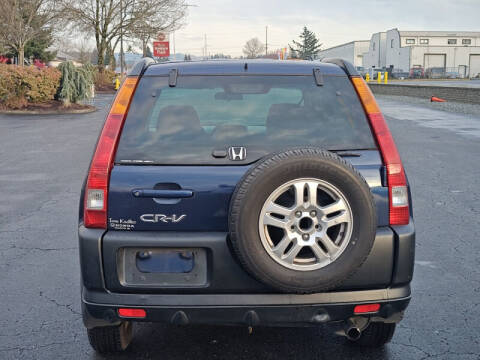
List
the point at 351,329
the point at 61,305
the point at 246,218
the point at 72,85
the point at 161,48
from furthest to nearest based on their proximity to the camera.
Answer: the point at 161,48, the point at 72,85, the point at 61,305, the point at 351,329, the point at 246,218

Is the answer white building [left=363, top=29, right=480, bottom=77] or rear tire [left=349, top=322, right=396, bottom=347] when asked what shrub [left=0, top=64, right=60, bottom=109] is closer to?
rear tire [left=349, top=322, right=396, bottom=347]

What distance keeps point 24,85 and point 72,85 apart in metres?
1.90

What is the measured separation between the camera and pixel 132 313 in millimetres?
2914

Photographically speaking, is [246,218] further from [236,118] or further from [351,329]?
[351,329]

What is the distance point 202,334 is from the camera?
12.3 feet

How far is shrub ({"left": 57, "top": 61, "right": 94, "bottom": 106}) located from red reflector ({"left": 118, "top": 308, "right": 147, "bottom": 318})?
857 inches

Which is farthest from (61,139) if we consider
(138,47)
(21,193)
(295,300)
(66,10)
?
(138,47)

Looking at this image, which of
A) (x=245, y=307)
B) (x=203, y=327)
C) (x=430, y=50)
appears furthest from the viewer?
(x=430, y=50)

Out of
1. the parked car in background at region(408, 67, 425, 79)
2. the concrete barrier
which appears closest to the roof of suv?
the concrete barrier

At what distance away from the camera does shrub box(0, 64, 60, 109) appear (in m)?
22.2

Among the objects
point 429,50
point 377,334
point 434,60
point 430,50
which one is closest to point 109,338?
point 377,334

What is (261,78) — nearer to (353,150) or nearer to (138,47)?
(353,150)

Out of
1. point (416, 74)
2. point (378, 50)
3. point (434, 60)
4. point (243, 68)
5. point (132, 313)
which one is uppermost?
point (378, 50)

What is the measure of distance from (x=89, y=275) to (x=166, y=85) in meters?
1.14
